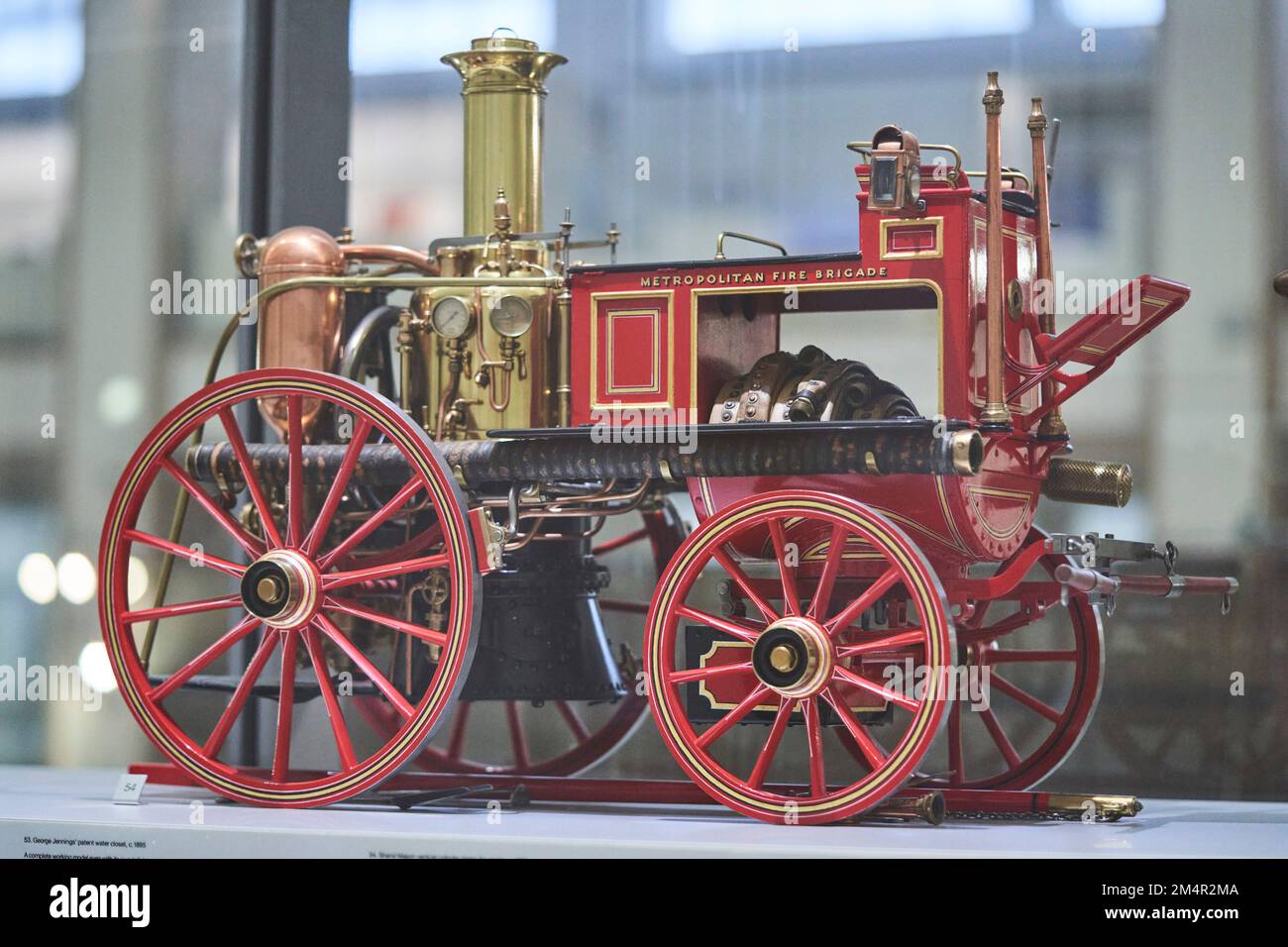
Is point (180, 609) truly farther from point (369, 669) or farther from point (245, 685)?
point (369, 669)

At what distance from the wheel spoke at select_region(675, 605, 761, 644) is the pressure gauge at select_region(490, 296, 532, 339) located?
108 cm

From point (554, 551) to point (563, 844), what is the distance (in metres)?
1.63

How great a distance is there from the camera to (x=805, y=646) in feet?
16.0

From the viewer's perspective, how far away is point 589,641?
6031 millimetres

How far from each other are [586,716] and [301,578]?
2.24m

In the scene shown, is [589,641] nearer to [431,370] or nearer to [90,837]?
[431,370]

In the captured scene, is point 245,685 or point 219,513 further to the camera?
point 219,513

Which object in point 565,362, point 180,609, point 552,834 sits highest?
point 565,362

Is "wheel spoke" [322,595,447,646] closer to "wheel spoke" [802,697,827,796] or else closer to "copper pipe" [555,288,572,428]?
"copper pipe" [555,288,572,428]

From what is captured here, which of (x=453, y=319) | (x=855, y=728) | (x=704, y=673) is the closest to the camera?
(x=855, y=728)

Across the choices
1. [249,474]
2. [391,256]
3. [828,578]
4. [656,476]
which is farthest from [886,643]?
[391,256]

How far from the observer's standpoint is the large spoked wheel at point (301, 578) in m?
5.26

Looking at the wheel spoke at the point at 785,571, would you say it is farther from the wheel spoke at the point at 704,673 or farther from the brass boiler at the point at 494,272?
the brass boiler at the point at 494,272
